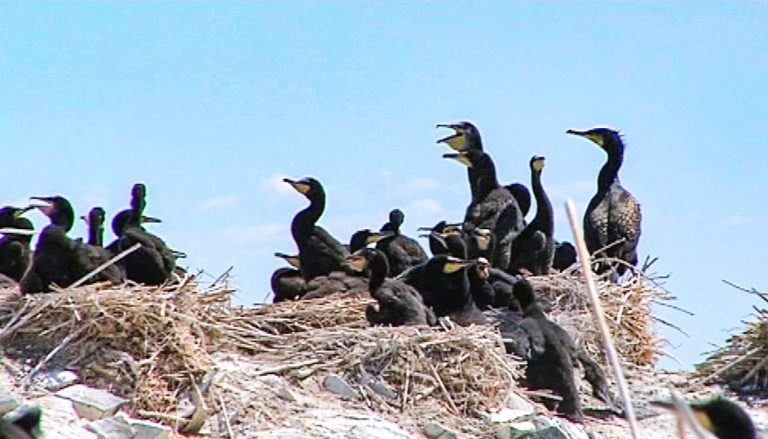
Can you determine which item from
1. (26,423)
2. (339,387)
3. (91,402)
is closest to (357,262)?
(339,387)

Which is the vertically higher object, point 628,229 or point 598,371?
point 628,229

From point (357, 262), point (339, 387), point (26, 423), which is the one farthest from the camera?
point (357, 262)

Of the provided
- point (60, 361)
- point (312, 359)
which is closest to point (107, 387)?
point (60, 361)

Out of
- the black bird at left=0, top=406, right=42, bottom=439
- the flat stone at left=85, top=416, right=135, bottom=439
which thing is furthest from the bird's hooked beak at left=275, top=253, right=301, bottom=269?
the black bird at left=0, top=406, right=42, bottom=439

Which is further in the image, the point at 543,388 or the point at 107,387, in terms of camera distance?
the point at 543,388

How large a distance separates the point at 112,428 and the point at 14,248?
401cm

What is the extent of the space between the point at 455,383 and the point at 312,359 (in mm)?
872

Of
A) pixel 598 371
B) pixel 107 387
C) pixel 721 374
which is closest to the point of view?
pixel 107 387

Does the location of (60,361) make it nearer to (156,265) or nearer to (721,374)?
(156,265)

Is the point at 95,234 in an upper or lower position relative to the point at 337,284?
upper

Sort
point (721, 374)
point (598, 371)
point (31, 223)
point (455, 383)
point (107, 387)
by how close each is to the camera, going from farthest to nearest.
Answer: point (31, 223)
point (721, 374)
point (598, 371)
point (455, 383)
point (107, 387)

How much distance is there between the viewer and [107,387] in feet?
26.7

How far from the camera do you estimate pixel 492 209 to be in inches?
506

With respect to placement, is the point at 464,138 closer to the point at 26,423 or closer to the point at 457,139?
the point at 457,139
